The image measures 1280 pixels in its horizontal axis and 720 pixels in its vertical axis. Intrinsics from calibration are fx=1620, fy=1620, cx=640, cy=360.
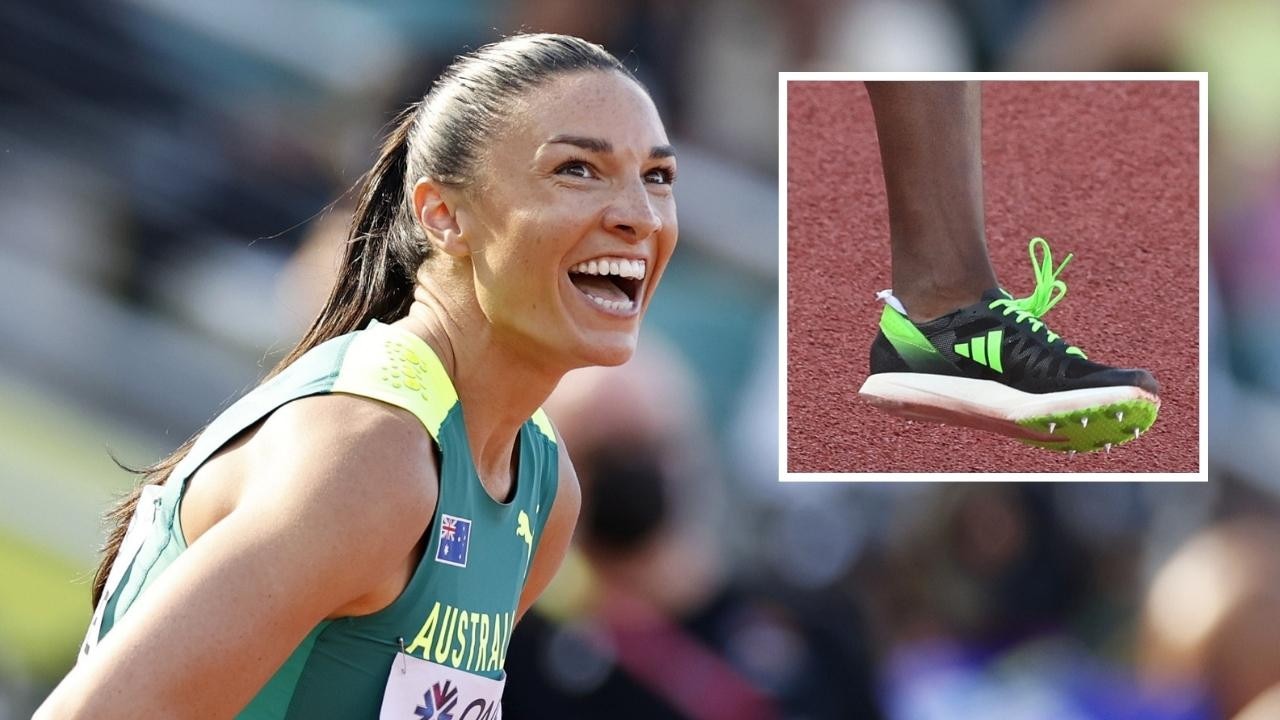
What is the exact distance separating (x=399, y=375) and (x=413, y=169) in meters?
0.38

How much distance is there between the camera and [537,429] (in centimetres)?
235

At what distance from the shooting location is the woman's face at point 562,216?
2.00m

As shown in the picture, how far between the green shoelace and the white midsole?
141mm

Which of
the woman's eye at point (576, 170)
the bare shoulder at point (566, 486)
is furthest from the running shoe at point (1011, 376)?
the woman's eye at point (576, 170)

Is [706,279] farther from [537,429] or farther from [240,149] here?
[537,429]

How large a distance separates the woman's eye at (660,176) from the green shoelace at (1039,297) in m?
1.63

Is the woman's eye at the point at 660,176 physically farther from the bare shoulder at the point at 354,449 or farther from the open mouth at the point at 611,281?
the bare shoulder at the point at 354,449

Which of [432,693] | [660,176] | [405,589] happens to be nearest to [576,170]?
[660,176]

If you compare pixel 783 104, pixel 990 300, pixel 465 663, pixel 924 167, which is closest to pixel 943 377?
pixel 990 300

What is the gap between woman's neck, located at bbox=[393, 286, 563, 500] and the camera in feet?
6.70

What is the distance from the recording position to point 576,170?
202 centimetres

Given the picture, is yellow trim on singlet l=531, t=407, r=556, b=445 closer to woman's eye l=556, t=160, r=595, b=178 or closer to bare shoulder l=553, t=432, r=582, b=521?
bare shoulder l=553, t=432, r=582, b=521

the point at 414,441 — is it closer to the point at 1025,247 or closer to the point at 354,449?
the point at 354,449

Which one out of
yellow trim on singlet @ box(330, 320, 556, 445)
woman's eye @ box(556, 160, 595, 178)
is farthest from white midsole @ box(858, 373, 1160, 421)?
yellow trim on singlet @ box(330, 320, 556, 445)
